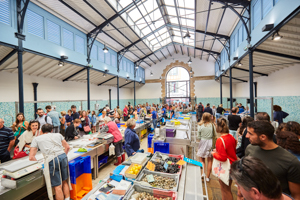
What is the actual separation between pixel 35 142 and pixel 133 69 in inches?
573

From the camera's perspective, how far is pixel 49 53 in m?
6.50

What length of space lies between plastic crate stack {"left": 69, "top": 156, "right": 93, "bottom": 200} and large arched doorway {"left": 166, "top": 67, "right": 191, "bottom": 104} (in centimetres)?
1623

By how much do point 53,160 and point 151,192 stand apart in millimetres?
1932

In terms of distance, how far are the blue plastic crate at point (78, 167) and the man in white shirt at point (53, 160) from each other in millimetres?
196

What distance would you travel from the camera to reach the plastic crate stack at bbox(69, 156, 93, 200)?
297 centimetres

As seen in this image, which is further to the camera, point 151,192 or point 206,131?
point 206,131

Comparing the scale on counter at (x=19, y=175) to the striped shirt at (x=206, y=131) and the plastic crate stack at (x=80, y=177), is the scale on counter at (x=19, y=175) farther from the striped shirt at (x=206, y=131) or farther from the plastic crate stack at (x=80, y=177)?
the striped shirt at (x=206, y=131)

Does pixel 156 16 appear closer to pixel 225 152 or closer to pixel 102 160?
pixel 102 160

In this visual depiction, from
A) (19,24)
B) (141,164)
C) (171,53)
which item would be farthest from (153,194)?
(171,53)

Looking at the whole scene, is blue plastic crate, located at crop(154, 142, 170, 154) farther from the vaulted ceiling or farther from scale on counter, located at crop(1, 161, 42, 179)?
the vaulted ceiling

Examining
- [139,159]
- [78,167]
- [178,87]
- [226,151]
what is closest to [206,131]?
[226,151]

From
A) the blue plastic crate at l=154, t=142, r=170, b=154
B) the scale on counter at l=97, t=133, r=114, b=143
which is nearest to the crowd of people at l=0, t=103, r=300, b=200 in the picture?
the scale on counter at l=97, t=133, r=114, b=143

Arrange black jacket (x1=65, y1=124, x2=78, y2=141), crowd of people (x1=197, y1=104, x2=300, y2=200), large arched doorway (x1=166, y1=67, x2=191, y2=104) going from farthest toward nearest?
1. large arched doorway (x1=166, y1=67, x2=191, y2=104)
2. black jacket (x1=65, y1=124, x2=78, y2=141)
3. crowd of people (x1=197, y1=104, x2=300, y2=200)

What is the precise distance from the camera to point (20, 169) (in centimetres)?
218
